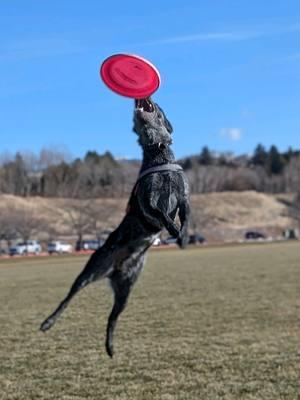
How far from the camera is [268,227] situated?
5202 inches

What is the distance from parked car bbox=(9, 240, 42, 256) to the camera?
8978cm

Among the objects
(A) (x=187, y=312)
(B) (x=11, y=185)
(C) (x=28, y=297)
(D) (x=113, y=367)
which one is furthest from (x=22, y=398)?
(C) (x=28, y=297)

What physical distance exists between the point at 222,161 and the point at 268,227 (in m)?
119

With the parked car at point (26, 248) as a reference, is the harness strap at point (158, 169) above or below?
above

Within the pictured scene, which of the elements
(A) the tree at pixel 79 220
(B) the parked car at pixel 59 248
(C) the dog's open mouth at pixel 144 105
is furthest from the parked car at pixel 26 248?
(C) the dog's open mouth at pixel 144 105

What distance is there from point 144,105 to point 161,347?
46.4ft

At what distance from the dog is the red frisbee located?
5cm

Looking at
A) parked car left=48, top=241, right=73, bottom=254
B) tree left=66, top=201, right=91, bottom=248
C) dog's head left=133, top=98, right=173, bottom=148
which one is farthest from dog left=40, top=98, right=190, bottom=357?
parked car left=48, top=241, right=73, bottom=254

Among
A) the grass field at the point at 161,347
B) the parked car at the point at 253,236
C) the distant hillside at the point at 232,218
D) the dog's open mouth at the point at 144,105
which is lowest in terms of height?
the parked car at the point at 253,236

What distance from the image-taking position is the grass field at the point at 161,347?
1245cm

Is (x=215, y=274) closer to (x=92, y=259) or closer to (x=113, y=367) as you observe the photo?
(x=113, y=367)

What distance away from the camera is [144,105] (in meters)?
3.02

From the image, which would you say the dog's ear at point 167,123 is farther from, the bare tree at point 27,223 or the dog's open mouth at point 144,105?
the bare tree at point 27,223

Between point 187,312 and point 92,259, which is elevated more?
point 92,259
